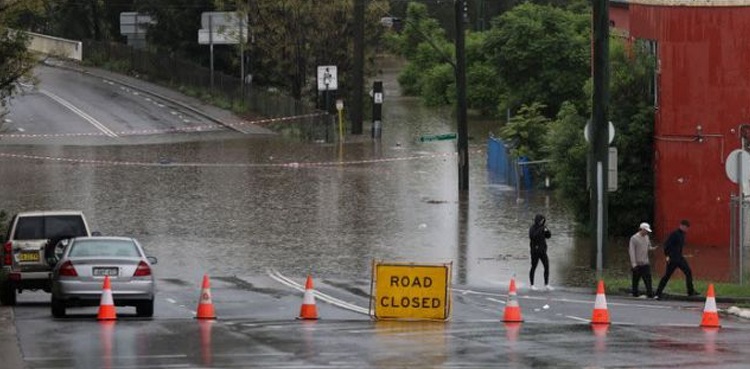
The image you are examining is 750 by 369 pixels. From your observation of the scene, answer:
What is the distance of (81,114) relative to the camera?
7038 cm

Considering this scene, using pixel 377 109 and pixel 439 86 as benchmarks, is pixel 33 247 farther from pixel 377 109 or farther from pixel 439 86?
pixel 439 86

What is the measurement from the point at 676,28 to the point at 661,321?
14120mm

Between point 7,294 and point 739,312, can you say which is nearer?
point 739,312

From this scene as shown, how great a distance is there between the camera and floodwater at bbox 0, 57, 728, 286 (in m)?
35.3

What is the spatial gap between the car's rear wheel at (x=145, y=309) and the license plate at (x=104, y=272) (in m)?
0.76

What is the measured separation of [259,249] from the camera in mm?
36688

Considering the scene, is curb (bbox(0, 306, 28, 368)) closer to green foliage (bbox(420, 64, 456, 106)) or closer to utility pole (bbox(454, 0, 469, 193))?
utility pole (bbox(454, 0, 469, 193))

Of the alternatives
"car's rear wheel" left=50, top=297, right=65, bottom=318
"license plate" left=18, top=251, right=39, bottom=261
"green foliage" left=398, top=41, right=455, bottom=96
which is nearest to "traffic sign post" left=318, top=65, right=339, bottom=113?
"green foliage" left=398, top=41, right=455, bottom=96

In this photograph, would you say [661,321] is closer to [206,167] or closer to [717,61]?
[717,61]

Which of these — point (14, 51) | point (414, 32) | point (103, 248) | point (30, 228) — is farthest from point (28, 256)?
point (414, 32)

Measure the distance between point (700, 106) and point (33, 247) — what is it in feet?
54.2

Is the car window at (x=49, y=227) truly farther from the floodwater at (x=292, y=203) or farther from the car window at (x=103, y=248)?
the floodwater at (x=292, y=203)

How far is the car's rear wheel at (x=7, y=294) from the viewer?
92.7 feet

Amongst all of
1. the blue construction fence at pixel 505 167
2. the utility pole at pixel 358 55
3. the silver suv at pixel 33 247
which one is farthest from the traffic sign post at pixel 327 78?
the silver suv at pixel 33 247
